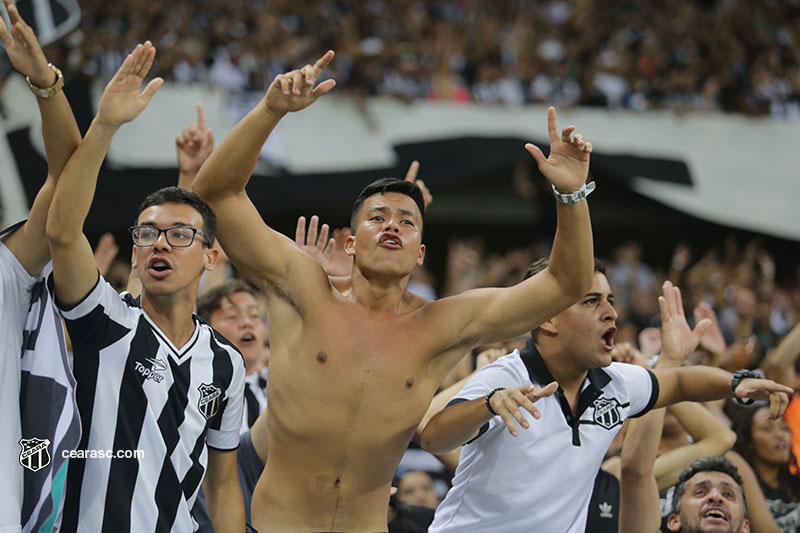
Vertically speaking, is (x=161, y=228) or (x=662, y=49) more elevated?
(x=662, y=49)

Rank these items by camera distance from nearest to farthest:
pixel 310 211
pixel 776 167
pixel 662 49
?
pixel 310 211
pixel 776 167
pixel 662 49

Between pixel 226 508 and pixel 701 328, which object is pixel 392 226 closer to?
pixel 226 508

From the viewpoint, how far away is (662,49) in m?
15.2

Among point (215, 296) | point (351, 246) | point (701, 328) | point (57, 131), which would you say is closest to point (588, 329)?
point (701, 328)

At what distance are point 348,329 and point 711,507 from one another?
8.04 ft

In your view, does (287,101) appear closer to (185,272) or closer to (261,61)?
(185,272)

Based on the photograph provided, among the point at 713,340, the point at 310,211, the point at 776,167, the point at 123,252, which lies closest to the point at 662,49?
the point at 776,167

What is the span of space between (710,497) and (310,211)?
341 inches

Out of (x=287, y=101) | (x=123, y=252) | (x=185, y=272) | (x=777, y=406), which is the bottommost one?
(x=123, y=252)

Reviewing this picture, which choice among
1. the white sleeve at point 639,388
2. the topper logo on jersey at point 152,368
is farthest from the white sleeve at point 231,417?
the white sleeve at point 639,388

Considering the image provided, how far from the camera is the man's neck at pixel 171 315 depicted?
3588 millimetres

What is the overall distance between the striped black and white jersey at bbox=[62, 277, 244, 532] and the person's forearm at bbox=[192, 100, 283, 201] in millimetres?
545

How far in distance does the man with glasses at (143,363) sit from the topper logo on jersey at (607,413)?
1.68 metres

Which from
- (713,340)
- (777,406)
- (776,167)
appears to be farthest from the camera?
(776,167)
